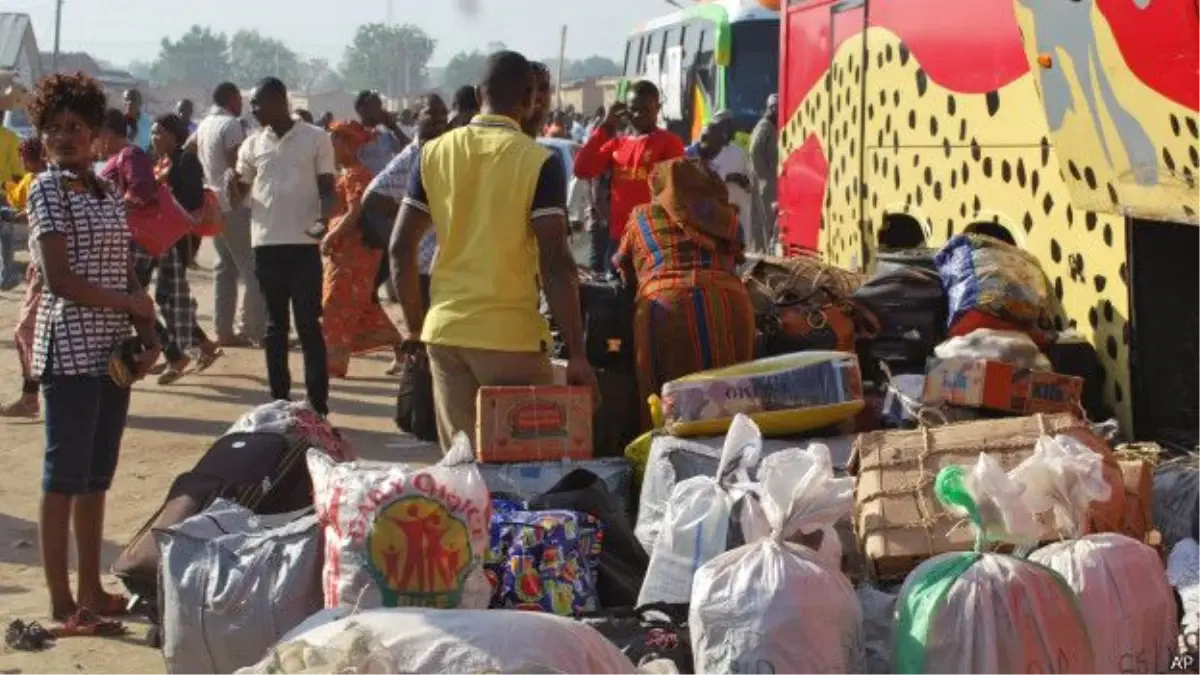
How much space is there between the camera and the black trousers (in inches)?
382

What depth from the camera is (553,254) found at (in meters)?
5.89

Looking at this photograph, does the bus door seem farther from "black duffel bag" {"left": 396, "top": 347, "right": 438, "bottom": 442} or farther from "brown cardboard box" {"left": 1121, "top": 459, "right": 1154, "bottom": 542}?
"brown cardboard box" {"left": 1121, "top": 459, "right": 1154, "bottom": 542}

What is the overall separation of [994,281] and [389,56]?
121m

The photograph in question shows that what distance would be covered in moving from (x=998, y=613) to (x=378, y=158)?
1112 cm

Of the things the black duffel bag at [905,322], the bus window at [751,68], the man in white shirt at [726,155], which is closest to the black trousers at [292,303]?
the black duffel bag at [905,322]

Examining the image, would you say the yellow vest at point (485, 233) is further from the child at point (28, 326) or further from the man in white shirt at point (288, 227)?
the man in white shirt at point (288, 227)

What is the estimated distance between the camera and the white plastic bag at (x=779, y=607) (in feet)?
13.8

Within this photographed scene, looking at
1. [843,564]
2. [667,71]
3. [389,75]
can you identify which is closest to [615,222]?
[843,564]

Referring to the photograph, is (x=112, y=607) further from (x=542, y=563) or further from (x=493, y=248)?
(x=542, y=563)

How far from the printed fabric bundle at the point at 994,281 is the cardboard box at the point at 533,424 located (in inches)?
76.9

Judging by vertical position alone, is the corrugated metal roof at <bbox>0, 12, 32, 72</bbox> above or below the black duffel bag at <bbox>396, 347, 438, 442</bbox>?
above

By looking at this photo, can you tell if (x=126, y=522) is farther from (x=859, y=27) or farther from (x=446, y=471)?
(x=859, y=27)

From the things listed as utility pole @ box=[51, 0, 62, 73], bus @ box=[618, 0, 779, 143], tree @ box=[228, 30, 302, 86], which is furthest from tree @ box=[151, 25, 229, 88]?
bus @ box=[618, 0, 779, 143]

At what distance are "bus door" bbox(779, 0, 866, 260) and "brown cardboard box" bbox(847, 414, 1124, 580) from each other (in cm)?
434
